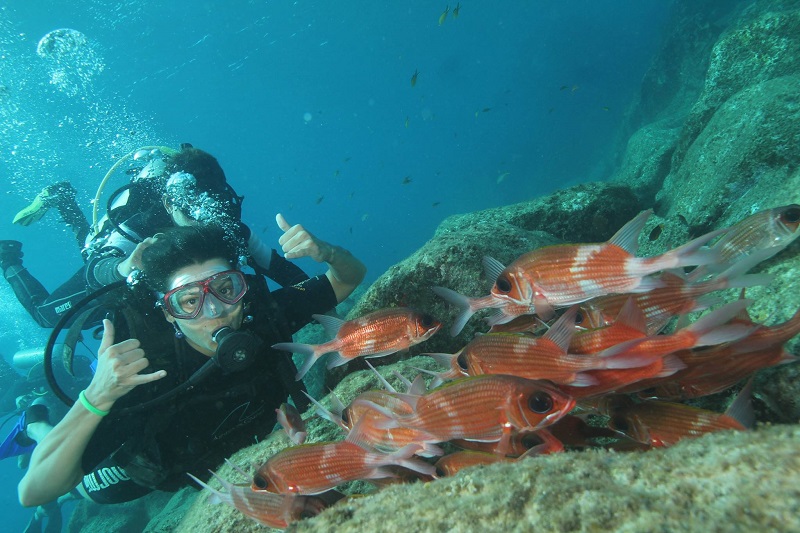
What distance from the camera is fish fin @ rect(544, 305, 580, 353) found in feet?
5.65

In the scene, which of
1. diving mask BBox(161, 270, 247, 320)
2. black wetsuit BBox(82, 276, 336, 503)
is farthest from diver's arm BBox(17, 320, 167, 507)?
diving mask BBox(161, 270, 247, 320)

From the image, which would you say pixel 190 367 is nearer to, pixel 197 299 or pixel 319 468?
pixel 197 299

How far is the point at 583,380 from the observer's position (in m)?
1.66

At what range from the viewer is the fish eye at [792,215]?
2.26 meters

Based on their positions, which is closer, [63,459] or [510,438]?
[510,438]

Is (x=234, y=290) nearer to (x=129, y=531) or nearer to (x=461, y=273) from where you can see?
(x=461, y=273)

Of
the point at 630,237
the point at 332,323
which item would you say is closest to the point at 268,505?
the point at 332,323

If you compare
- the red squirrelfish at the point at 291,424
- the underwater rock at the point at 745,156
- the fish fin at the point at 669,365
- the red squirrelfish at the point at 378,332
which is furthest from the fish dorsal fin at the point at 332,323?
the underwater rock at the point at 745,156

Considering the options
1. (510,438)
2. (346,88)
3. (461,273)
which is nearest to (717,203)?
(461,273)

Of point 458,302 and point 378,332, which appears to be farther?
point 378,332

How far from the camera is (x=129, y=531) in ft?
30.4

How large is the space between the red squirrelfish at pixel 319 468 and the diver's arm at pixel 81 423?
136cm

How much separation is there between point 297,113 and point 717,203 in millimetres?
110567

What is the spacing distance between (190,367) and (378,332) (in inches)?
95.7
